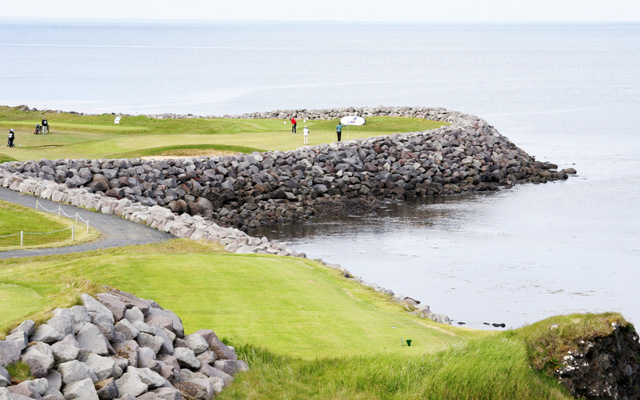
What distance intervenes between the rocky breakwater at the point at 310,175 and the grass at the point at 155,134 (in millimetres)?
3872

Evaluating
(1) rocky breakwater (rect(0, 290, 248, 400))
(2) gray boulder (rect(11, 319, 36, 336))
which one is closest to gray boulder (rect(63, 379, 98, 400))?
(1) rocky breakwater (rect(0, 290, 248, 400))

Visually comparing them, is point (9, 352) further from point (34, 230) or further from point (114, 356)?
point (34, 230)

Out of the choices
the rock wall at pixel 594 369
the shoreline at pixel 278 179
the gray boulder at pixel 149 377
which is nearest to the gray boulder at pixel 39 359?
the gray boulder at pixel 149 377

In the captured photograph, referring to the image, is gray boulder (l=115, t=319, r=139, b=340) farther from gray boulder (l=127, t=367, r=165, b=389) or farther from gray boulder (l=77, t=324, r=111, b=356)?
gray boulder (l=127, t=367, r=165, b=389)

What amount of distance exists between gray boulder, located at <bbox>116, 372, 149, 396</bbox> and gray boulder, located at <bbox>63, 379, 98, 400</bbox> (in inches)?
18.8

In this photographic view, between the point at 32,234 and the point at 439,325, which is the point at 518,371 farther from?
the point at 32,234

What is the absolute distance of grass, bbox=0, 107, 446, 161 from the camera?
5103 cm

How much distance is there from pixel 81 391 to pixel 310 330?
5.82m

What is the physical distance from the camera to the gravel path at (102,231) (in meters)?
27.3

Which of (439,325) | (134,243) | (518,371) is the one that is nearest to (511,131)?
(134,243)

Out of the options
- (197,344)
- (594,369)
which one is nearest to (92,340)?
(197,344)

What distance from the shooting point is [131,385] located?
1138cm

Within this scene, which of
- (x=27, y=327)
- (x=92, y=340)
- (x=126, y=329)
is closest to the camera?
(x=27, y=327)

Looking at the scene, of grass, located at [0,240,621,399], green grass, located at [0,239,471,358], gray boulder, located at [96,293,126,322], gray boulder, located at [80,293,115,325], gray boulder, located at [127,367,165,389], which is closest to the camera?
gray boulder, located at [127,367,165,389]
